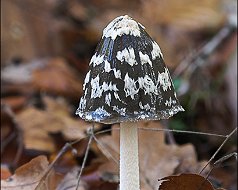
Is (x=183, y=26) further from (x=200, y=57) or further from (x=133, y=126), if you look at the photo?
(x=133, y=126)

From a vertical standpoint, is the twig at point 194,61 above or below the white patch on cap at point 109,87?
above

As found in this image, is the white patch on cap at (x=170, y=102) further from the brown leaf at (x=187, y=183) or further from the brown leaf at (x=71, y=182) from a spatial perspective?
the brown leaf at (x=71, y=182)

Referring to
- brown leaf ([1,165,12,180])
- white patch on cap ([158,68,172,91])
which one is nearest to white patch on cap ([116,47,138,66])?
white patch on cap ([158,68,172,91])

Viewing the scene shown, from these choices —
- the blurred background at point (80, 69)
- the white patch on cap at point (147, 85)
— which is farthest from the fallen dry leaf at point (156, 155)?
the white patch on cap at point (147, 85)

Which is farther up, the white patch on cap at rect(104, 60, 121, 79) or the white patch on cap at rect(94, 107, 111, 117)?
the white patch on cap at rect(104, 60, 121, 79)

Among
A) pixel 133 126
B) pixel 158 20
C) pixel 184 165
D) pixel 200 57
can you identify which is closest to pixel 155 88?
pixel 133 126

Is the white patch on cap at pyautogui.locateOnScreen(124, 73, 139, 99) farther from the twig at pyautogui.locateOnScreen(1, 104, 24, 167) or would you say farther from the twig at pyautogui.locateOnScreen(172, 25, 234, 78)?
the twig at pyautogui.locateOnScreen(172, 25, 234, 78)

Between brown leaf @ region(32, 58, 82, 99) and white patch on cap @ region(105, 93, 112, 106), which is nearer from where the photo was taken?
white patch on cap @ region(105, 93, 112, 106)

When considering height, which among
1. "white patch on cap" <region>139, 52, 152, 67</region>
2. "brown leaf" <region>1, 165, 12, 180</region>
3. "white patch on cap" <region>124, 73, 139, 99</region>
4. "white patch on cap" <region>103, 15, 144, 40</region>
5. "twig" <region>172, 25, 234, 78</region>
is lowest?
"brown leaf" <region>1, 165, 12, 180</region>
